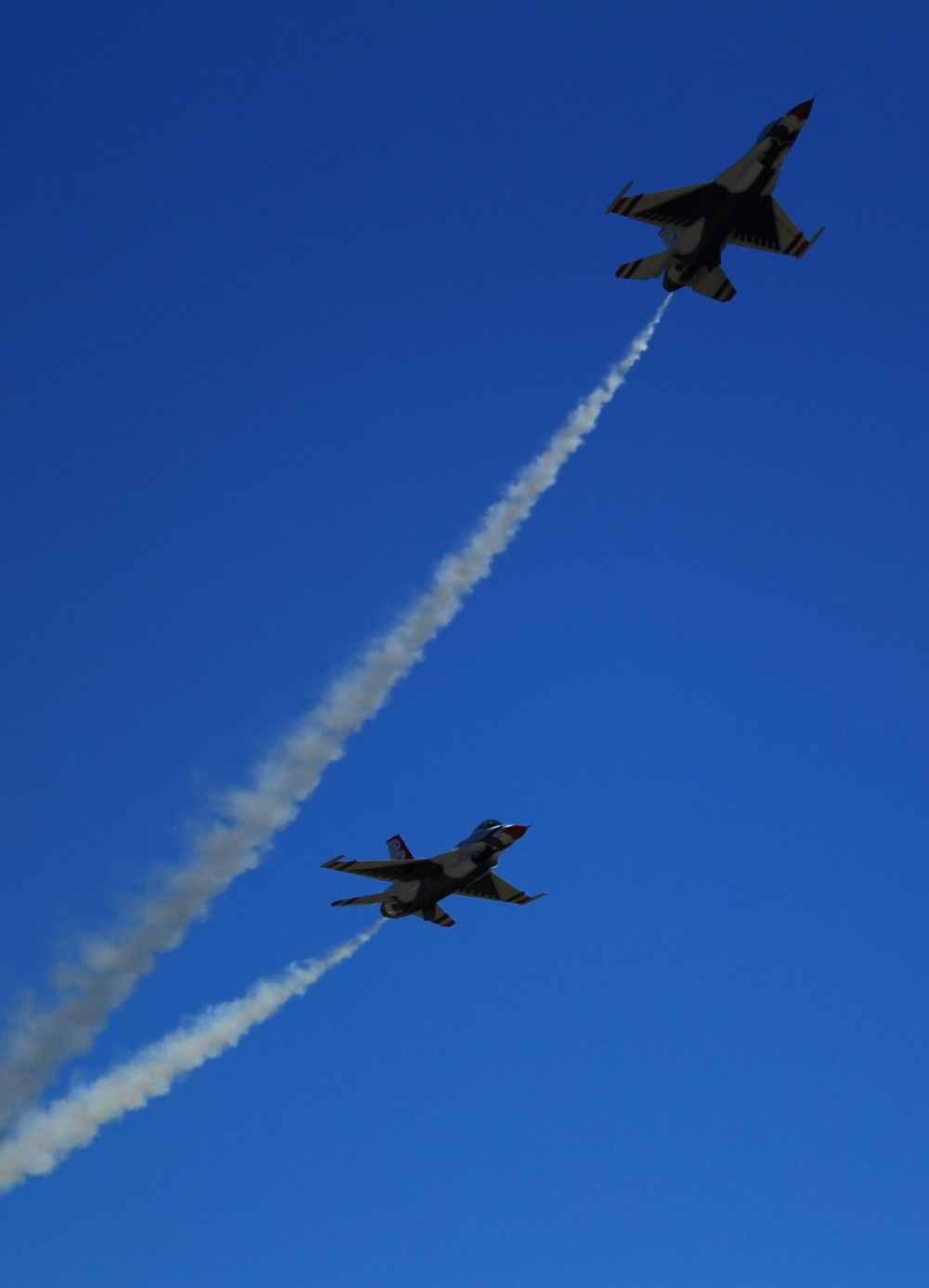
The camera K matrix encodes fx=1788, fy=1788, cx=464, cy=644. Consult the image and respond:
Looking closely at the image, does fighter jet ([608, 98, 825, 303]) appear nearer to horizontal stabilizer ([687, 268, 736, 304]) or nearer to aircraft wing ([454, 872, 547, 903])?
horizontal stabilizer ([687, 268, 736, 304])

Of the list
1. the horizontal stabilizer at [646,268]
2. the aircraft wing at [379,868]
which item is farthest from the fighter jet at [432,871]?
the horizontal stabilizer at [646,268]

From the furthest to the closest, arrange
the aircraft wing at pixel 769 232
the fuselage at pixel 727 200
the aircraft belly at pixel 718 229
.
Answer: the aircraft wing at pixel 769 232, the aircraft belly at pixel 718 229, the fuselage at pixel 727 200

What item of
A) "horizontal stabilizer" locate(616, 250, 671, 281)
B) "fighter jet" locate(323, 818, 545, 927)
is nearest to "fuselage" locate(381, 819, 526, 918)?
"fighter jet" locate(323, 818, 545, 927)

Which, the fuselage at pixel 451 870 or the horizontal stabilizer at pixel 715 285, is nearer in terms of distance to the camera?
the fuselage at pixel 451 870

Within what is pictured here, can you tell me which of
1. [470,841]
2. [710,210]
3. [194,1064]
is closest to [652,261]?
[710,210]

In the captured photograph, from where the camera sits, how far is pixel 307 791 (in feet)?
347

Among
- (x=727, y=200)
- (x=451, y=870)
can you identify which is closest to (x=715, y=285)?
(x=727, y=200)

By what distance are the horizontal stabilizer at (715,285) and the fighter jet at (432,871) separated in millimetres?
33218

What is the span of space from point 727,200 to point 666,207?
378 centimetres

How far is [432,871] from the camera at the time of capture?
10338 centimetres

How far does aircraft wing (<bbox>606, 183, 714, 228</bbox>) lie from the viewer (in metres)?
101

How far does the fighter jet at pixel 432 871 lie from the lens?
102000mm

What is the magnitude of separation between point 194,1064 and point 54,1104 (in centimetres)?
832

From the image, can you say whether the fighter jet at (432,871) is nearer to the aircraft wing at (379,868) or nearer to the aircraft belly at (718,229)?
the aircraft wing at (379,868)
